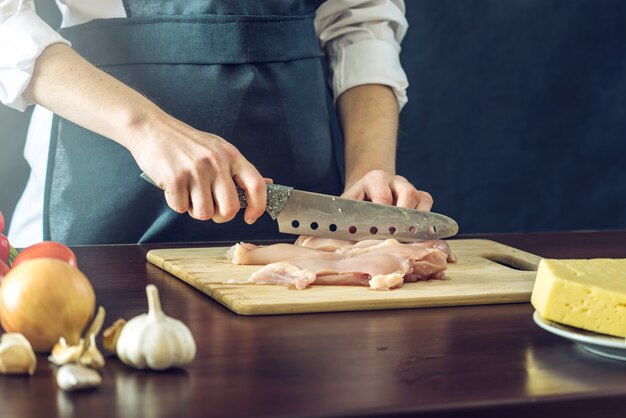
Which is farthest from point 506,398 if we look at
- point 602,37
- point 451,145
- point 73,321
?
point 602,37

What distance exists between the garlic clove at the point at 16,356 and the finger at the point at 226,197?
1.72 ft

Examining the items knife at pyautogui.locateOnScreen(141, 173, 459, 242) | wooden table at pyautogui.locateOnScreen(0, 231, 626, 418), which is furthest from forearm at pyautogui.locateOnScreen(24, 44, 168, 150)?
wooden table at pyautogui.locateOnScreen(0, 231, 626, 418)

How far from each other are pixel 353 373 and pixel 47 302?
304 millimetres

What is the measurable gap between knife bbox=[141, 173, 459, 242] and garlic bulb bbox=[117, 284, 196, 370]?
0.64 metres

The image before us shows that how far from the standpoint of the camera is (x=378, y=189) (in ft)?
5.57

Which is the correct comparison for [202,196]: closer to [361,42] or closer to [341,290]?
[341,290]

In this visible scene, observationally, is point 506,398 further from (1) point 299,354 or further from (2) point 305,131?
(2) point 305,131

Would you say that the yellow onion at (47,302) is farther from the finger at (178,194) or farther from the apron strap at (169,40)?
the apron strap at (169,40)

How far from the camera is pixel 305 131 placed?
6.68 feet

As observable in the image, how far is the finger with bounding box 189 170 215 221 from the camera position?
144cm

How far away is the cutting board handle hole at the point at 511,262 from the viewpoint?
158 cm

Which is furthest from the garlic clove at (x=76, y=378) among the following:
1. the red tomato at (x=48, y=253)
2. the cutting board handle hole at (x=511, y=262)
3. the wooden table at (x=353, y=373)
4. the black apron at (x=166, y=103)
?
the black apron at (x=166, y=103)

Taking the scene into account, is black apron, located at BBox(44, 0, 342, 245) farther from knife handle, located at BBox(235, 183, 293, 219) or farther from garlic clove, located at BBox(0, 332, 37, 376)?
garlic clove, located at BBox(0, 332, 37, 376)

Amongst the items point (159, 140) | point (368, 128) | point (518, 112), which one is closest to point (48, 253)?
point (159, 140)
